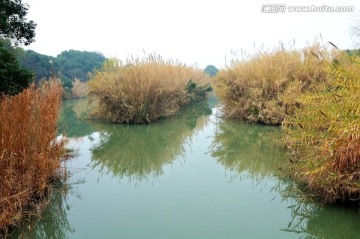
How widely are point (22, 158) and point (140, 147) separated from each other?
3243 millimetres

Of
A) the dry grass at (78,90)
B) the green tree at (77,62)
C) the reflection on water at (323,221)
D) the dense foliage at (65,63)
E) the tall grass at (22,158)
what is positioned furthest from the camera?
the green tree at (77,62)

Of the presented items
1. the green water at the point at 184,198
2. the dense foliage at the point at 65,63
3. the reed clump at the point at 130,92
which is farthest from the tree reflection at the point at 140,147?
the dense foliage at the point at 65,63

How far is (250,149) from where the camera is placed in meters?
6.58

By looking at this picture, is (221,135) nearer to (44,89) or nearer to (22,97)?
(44,89)

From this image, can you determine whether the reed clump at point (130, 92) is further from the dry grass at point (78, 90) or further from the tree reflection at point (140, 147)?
the dry grass at point (78, 90)

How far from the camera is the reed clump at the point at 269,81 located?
9070mm

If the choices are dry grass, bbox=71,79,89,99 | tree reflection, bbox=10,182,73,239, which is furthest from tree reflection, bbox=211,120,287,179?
dry grass, bbox=71,79,89,99

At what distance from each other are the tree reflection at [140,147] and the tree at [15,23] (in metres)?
2.19

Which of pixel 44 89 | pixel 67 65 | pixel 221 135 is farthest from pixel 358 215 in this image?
pixel 67 65

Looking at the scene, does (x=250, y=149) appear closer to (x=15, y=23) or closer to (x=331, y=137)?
(x=331, y=137)

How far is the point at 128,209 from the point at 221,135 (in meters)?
4.70

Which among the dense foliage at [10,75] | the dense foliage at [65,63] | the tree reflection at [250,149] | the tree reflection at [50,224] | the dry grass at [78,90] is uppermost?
the dense foliage at [65,63]

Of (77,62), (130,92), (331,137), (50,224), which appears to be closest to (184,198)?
(50,224)

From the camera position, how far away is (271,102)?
9.06 meters
